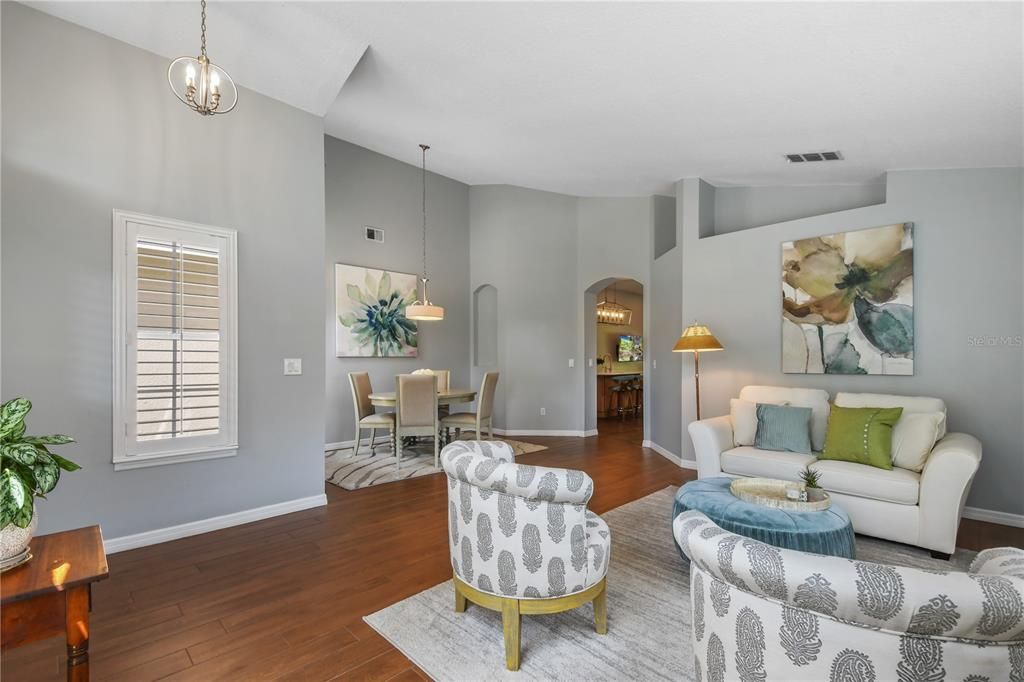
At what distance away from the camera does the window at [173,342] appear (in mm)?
3096

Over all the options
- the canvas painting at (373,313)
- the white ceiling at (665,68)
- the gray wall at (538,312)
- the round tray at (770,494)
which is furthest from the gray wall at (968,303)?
the canvas painting at (373,313)

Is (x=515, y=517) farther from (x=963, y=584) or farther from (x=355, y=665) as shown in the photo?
(x=963, y=584)

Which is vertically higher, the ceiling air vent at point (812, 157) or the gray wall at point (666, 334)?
the ceiling air vent at point (812, 157)

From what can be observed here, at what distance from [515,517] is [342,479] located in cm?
338

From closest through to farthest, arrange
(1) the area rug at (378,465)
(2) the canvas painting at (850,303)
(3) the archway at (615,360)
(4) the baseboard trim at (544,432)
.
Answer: (2) the canvas painting at (850,303), (1) the area rug at (378,465), (4) the baseboard trim at (544,432), (3) the archway at (615,360)

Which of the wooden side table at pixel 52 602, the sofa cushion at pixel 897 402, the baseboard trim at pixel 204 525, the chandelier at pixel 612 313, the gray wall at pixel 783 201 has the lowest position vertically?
the baseboard trim at pixel 204 525

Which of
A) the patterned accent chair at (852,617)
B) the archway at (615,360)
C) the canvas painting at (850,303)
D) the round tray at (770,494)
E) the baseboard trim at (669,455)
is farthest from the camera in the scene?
the archway at (615,360)

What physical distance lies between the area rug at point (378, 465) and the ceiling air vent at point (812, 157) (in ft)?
12.9

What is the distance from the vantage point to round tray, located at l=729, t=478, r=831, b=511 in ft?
8.49

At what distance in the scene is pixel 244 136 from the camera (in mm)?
3621

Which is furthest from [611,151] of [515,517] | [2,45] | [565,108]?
[2,45]

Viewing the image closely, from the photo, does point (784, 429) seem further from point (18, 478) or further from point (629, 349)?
point (629, 349)

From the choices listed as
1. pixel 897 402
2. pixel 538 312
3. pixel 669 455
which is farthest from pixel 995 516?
pixel 538 312

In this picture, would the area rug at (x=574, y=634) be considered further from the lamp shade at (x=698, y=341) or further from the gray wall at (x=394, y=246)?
the gray wall at (x=394, y=246)
